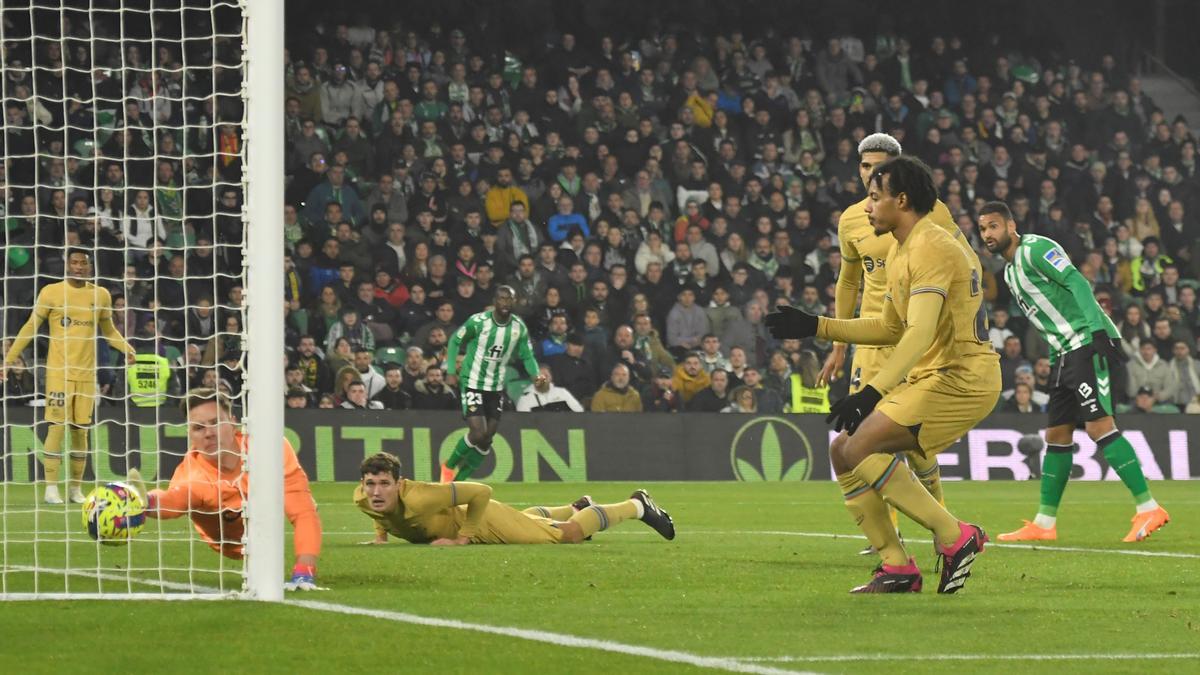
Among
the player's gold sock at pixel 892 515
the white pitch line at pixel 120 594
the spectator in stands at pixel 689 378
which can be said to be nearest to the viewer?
the white pitch line at pixel 120 594

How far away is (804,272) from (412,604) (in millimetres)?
17837

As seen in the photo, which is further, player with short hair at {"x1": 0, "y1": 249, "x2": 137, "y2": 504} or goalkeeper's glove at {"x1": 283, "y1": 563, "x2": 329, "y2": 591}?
player with short hair at {"x1": 0, "y1": 249, "x2": 137, "y2": 504}

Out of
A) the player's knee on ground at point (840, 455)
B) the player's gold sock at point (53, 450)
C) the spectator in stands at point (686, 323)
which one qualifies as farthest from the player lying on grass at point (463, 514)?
the spectator in stands at point (686, 323)

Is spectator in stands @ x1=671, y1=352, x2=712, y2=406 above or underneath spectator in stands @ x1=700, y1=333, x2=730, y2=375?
underneath

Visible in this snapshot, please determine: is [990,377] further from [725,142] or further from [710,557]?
[725,142]

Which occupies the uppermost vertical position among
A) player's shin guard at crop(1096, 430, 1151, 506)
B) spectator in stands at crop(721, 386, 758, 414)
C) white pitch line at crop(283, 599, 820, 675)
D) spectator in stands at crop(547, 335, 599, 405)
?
spectator in stands at crop(547, 335, 599, 405)

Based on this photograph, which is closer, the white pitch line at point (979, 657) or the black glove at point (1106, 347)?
the white pitch line at point (979, 657)

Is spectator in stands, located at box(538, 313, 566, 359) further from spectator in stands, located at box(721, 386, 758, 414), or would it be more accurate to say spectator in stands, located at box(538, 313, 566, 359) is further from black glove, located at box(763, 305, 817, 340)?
black glove, located at box(763, 305, 817, 340)

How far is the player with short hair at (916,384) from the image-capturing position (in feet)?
23.7

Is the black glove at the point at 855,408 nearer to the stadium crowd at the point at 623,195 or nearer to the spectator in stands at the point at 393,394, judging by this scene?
the stadium crowd at the point at 623,195

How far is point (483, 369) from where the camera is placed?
1695 cm

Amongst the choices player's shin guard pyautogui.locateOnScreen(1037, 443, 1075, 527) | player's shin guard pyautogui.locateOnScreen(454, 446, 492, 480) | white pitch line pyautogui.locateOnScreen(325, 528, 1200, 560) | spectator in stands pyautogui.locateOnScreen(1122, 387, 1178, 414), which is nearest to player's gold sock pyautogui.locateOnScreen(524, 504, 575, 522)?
white pitch line pyautogui.locateOnScreen(325, 528, 1200, 560)

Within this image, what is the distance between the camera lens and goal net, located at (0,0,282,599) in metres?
10.2

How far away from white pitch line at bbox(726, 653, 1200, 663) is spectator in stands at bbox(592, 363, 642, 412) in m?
15.6
